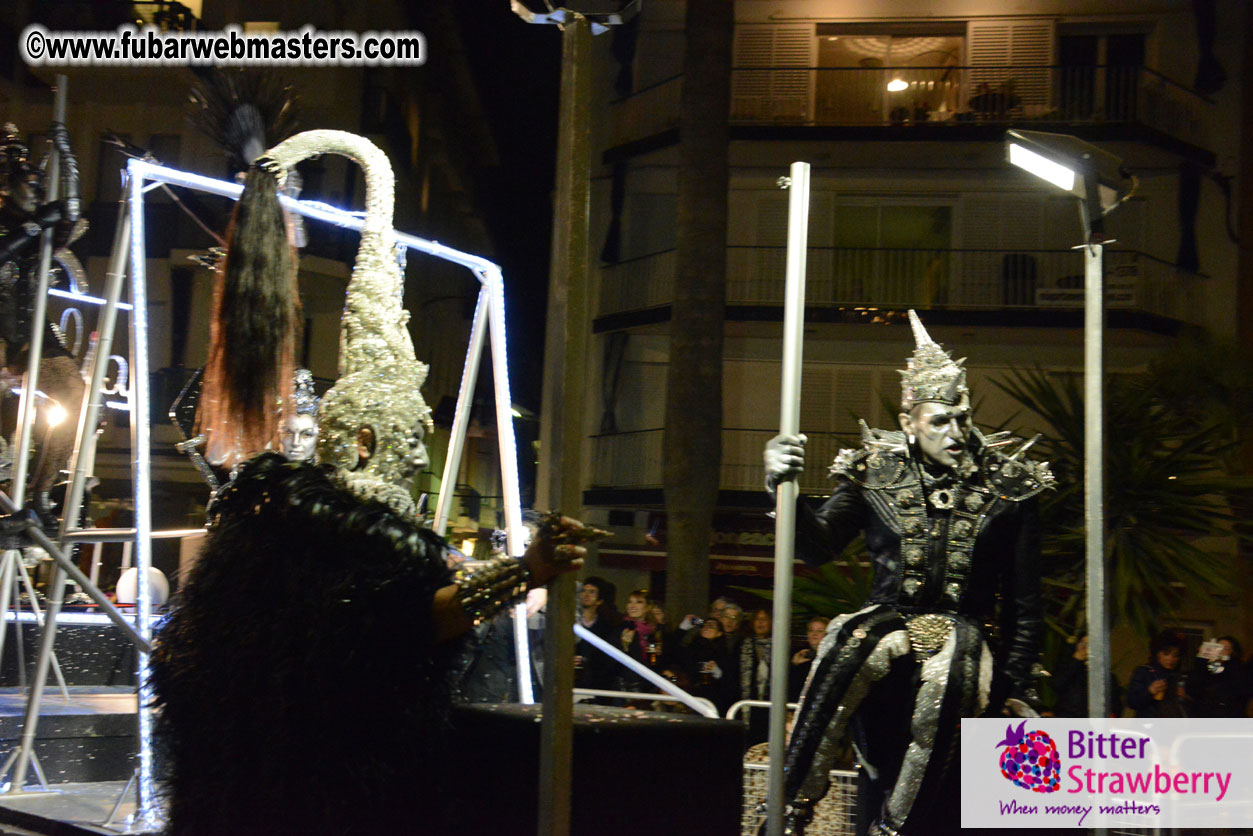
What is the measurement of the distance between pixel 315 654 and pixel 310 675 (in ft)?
0.18

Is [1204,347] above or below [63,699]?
above

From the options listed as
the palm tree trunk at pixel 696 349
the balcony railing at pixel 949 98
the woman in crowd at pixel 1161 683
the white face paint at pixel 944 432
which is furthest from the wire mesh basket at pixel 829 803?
the balcony railing at pixel 949 98

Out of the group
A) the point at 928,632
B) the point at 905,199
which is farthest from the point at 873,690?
the point at 905,199

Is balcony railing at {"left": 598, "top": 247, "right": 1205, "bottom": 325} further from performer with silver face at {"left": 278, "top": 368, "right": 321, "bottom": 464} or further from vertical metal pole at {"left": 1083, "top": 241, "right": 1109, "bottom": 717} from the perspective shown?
vertical metal pole at {"left": 1083, "top": 241, "right": 1109, "bottom": 717}

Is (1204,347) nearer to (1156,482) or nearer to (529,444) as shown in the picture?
(1156,482)

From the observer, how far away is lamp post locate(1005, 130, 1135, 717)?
14.9 feet

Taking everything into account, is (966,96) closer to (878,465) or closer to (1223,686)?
(1223,686)

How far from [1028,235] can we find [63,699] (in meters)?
16.8

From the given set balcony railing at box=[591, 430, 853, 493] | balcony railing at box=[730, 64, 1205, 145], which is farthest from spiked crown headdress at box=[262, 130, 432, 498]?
balcony railing at box=[730, 64, 1205, 145]

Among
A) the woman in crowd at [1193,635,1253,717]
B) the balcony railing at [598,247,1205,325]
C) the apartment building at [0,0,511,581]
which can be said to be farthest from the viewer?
the apartment building at [0,0,511,581]

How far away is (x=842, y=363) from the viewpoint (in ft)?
66.9

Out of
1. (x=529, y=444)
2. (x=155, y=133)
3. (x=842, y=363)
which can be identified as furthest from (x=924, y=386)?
(x=155, y=133)

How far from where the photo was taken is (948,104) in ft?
66.3

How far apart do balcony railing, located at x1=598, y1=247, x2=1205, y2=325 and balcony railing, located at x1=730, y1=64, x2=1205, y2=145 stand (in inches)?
80.8
